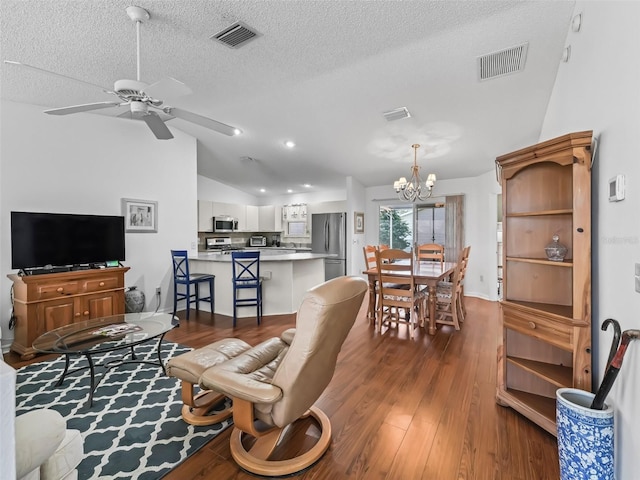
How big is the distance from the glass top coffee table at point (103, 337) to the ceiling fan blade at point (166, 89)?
1.86 metres

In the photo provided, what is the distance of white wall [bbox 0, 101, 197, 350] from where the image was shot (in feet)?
10.9

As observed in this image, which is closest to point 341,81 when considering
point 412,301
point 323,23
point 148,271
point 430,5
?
point 323,23

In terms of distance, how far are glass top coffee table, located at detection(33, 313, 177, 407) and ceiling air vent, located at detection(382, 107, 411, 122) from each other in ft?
11.1

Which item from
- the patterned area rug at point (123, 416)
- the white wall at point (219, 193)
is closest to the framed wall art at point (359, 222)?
the white wall at point (219, 193)

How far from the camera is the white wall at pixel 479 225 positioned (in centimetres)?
558

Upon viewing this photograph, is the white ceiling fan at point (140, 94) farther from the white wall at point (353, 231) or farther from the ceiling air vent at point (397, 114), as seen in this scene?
the white wall at point (353, 231)

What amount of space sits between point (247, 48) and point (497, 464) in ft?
11.5

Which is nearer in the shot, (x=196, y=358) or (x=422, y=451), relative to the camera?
(x=422, y=451)

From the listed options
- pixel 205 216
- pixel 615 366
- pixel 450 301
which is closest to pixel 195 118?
pixel 615 366

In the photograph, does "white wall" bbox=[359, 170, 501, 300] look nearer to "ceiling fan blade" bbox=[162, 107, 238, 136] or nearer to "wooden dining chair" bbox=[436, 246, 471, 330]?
"wooden dining chair" bbox=[436, 246, 471, 330]

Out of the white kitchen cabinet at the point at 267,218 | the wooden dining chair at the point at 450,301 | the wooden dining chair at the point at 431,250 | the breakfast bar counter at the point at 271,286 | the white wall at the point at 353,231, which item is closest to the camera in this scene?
the wooden dining chair at the point at 450,301

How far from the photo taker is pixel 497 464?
63.6 inches

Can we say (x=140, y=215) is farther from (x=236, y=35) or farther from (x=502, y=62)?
(x=502, y=62)

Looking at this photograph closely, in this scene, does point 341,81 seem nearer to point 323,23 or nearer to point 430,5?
point 323,23
